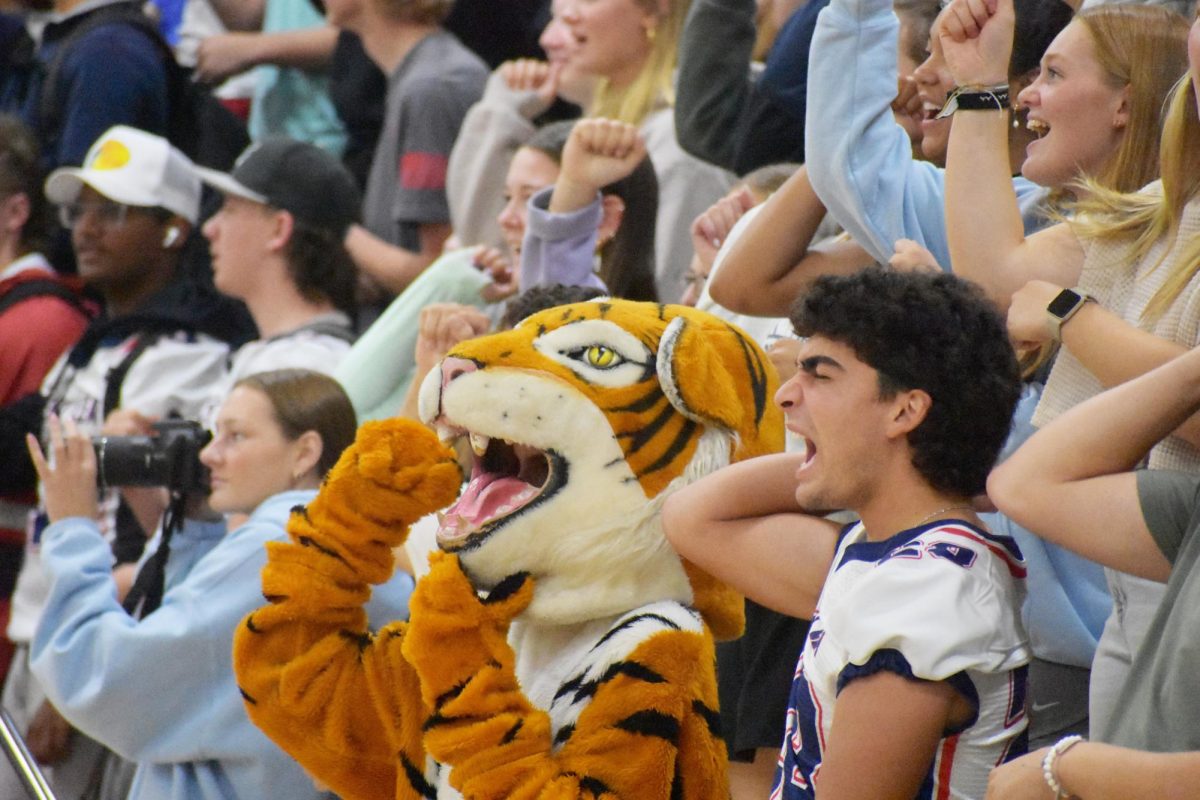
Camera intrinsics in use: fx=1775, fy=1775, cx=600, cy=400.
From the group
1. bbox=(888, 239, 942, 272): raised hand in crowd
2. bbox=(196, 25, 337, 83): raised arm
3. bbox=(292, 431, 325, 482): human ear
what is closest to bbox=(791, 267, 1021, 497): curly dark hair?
bbox=(888, 239, 942, 272): raised hand in crowd

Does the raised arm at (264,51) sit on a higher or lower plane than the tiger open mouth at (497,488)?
lower

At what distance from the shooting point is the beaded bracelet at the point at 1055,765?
1.74 metres

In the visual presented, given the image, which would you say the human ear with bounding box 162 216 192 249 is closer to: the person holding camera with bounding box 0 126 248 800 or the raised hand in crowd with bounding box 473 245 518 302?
the person holding camera with bounding box 0 126 248 800

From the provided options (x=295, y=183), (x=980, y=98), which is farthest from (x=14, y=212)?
(x=980, y=98)

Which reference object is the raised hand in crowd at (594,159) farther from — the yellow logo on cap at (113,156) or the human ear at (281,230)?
the yellow logo on cap at (113,156)

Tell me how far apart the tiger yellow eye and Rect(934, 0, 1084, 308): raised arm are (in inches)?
18.3

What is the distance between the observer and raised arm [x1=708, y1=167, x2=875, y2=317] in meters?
2.71

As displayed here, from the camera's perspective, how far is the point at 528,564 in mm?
2229

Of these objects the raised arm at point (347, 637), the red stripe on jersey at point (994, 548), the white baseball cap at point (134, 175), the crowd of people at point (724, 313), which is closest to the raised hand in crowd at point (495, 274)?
the crowd of people at point (724, 313)

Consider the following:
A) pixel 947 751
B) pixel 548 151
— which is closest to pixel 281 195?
pixel 548 151

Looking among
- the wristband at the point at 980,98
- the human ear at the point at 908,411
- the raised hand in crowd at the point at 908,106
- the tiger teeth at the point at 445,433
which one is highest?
the wristband at the point at 980,98

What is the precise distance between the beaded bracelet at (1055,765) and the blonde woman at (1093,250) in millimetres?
89

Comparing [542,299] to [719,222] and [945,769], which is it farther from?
[945,769]

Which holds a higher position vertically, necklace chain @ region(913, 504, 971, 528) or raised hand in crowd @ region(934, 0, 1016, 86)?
raised hand in crowd @ region(934, 0, 1016, 86)
